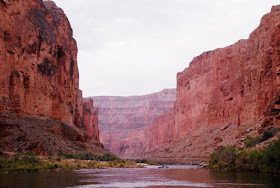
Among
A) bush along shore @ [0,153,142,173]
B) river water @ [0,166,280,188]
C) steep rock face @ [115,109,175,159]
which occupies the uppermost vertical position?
steep rock face @ [115,109,175,159]

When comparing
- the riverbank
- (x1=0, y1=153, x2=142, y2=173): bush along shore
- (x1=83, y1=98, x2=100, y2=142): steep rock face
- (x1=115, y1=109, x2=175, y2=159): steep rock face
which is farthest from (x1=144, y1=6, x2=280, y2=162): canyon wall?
(x1=83, y1=98, x2=100, y2=142): steep rock face

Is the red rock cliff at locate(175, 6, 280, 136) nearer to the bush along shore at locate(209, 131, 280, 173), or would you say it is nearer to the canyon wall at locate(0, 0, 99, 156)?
the bush along shore at locate(209, 131, 280, 173)

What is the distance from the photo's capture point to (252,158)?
1203 inches

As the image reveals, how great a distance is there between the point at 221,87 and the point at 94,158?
35.6 metres

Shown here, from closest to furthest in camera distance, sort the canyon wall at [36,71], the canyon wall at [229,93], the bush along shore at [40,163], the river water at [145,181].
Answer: the river water at [145,181], the bush along shore at [40,163], the canyon wall at [36,71], the canyon wall at [229,93]

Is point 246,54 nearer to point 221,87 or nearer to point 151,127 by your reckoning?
point 221,87

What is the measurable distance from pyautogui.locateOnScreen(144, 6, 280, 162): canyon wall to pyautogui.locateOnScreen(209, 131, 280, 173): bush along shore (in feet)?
11.6

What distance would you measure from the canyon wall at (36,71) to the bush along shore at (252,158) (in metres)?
21.1

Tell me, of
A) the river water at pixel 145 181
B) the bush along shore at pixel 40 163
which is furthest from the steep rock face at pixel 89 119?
the river water at pixel 145 181

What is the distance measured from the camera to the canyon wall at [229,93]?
2060 inches

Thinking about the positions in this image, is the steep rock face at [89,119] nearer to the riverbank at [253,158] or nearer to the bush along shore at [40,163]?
the bush along shore at [40,163]

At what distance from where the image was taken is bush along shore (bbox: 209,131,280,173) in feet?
86.8

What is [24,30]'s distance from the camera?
168ft

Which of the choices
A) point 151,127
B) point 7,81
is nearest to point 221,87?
point 7,81
